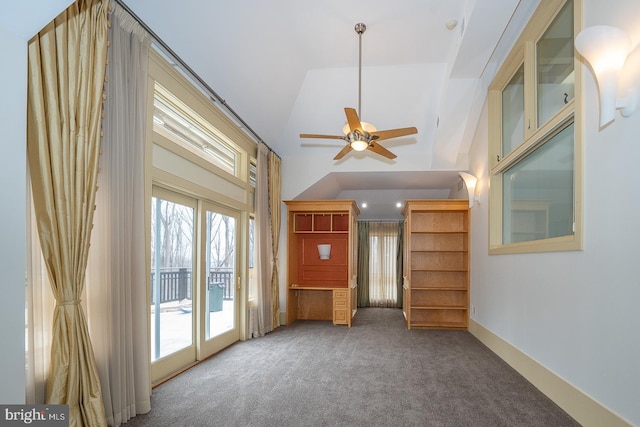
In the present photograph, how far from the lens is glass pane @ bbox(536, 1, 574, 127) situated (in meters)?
3.46

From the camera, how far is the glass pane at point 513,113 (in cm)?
465

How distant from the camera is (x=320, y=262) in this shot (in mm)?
8062

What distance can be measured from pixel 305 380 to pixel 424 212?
14.0 ft

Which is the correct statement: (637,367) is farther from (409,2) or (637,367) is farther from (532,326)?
(409,2)

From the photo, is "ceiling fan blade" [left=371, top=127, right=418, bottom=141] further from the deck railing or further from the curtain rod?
the deck railing

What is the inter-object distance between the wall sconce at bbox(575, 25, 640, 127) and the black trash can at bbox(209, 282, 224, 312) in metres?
4.28

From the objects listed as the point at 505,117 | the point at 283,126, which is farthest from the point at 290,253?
the point at 505,117

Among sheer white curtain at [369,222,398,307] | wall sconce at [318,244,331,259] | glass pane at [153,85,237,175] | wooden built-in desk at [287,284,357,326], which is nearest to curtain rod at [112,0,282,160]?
glass pane at [153,85,237,175]

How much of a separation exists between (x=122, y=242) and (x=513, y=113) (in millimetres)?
4609

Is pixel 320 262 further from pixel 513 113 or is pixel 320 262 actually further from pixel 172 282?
pixel 513 113

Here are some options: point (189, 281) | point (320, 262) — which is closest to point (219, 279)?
point (189, 281)

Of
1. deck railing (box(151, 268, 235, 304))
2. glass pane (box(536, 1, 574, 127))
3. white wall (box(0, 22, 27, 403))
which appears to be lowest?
deck railing (box(151, 268, 235, 304))

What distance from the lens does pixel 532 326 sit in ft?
13.3

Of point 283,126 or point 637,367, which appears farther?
A: point 283,126
